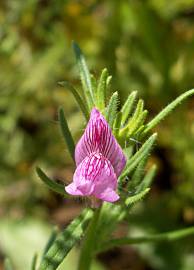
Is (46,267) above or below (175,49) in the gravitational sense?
above

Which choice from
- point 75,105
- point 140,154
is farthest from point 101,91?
point 75,105

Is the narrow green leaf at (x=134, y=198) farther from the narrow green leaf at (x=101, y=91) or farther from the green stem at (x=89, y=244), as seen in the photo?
the narrow green leaf at (x=101, y=91)

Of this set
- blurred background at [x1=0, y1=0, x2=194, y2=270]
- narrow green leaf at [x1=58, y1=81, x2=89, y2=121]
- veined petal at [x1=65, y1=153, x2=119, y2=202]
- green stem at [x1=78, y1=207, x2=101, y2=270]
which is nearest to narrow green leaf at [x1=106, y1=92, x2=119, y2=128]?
narrow green leaf at [x1=58, y1=81, x2=89, y2=121]

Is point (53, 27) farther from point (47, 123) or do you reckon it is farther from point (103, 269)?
point (103, 269)

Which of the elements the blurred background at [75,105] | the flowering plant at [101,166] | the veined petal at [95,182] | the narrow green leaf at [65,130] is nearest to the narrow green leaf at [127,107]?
the flowering plant at [101,166]

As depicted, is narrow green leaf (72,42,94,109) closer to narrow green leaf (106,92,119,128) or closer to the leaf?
narrow green leaf (106,92,119,128)

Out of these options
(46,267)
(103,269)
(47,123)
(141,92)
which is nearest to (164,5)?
(141,92)
